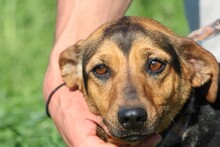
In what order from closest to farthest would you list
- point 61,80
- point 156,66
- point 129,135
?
point 129,135
point 156,66
point 61,80

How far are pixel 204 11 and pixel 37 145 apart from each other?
1.83 m

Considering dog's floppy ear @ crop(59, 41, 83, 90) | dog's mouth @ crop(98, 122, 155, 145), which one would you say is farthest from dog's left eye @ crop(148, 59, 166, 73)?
dog's floppy ear @ crop(59, 41, 83, 90)

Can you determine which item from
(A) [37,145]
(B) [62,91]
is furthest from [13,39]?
(B) [62,91]

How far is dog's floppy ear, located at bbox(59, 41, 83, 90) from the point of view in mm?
6324

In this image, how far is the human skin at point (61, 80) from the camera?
5883mm

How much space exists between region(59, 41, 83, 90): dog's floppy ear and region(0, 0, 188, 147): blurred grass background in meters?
1.09

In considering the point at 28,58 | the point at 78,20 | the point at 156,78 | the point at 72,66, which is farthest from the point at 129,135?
the point at 28,58

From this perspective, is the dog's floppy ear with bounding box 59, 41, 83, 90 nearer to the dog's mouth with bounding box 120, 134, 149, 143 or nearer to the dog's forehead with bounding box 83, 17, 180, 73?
the dog's forehead with bounding box 83, 17, 180, 73

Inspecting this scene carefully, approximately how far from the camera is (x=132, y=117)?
5613mm

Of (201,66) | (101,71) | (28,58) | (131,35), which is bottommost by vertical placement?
(28,58)

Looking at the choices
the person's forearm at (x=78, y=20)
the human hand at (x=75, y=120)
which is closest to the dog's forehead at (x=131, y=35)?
the person's forearm at (x=78, y=20)

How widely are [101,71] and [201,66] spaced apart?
72 centimetres

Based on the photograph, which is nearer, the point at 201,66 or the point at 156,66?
the point at 156,66

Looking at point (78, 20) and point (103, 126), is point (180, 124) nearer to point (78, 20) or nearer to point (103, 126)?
point (103, 126)
